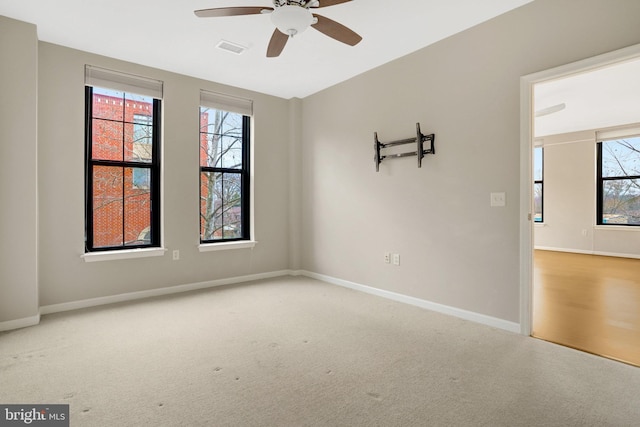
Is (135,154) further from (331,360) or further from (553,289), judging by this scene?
(553,289)

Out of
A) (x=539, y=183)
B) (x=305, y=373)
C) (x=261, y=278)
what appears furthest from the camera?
(x=539, y=183)

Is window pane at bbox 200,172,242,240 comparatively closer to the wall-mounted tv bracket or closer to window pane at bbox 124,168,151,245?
window pane at bbox 124,168,151,245

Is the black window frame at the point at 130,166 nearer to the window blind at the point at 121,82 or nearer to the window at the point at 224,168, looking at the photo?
the window blind at the point at 121,82

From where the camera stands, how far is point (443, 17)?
291cm

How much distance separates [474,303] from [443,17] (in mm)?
2570

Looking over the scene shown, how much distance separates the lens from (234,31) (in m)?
3.15

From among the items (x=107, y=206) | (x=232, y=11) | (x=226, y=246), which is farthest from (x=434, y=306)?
(x=107, y=206)

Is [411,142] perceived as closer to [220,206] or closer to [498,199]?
[498,199]

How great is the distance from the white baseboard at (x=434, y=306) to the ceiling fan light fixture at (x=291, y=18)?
2803 millimetres

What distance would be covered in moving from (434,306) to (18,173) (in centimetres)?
408

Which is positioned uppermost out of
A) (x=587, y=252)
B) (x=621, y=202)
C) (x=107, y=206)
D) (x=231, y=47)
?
(x=231, y=47)

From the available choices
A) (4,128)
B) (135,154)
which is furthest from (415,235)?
(4,128)

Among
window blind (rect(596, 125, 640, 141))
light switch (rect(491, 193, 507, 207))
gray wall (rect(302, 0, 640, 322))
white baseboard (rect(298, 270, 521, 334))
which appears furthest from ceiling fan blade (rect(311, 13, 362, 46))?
window blind (rect(596, 125, 640, 141))

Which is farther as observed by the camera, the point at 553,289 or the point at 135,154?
the point at 553,289
